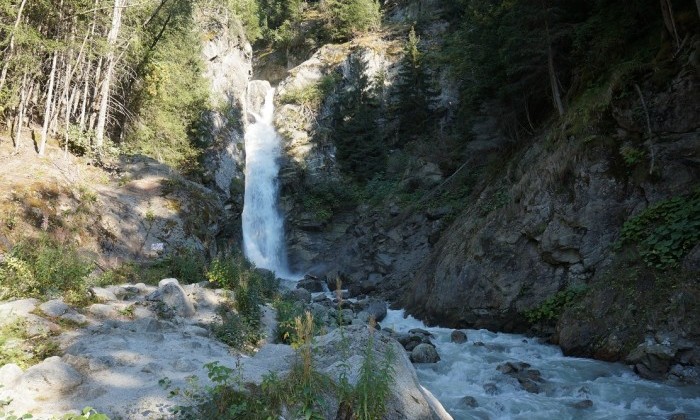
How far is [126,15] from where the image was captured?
15227 millimetres

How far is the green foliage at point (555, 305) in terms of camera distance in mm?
9609

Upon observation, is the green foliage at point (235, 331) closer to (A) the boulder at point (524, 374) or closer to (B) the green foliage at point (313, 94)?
(A) the boulder at point (524, 374)

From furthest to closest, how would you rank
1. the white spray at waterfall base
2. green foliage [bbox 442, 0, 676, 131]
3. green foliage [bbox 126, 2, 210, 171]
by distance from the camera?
the white spray at waterfall base → green foliage [bbox 126, 2, 210, 171] → green foliage [bbox 442, 0, 676, 131]

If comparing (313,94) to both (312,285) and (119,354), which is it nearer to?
(312,285)

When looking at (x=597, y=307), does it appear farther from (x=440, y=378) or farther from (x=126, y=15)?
(x=126, y=15)

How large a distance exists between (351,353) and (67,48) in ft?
44.2

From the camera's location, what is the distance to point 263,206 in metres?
25.2

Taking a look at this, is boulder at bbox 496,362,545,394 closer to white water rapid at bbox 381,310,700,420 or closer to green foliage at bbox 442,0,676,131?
white water rapid at bbox 381,310,700,420

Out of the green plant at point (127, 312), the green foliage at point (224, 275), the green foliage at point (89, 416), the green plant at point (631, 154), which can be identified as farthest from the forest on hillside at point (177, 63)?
the green foliage at point (89, 416)

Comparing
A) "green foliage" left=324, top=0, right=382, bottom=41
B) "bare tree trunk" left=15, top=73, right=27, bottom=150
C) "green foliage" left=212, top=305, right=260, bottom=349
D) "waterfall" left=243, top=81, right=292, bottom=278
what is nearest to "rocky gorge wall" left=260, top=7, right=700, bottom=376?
"green foliage" left=212, top=305, right=260, bottom=349

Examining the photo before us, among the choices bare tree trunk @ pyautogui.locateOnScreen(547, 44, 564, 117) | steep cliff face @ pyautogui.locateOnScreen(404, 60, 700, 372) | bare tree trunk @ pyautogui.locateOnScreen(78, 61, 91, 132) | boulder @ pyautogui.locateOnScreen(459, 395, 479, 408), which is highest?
bare tree trunk @ pyautogui.locateOnScreen(547, 44, 564, 117)

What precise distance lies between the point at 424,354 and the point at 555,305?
10.9 ft

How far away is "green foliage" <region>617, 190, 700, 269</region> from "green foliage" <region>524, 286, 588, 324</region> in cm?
135

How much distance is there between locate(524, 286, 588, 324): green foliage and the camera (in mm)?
9609
